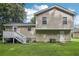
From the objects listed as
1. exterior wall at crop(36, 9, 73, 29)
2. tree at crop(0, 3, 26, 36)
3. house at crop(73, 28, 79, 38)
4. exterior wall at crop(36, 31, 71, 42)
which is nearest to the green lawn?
house at crop(73, 28, 79, 38)

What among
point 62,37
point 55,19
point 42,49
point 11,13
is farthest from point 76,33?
point 11,13

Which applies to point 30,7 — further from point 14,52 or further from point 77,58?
point 77,58

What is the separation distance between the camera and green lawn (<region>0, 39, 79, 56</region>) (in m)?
10.7

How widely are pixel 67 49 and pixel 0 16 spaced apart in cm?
236

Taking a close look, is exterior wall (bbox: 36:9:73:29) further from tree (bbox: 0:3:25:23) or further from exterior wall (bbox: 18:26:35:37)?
tree (bbox: 0:3:25:23)

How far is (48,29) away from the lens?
11117 millimetres

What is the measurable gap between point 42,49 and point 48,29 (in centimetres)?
73

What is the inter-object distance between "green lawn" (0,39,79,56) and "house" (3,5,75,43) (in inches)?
10.0

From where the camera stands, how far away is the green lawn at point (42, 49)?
35.1 ft

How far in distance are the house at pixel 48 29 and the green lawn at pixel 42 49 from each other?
253 mm

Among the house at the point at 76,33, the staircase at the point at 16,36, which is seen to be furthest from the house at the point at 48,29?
the house at the point at 76,33

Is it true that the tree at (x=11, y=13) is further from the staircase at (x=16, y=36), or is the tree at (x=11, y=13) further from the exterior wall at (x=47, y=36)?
the exterior wall at (x=47, y=36)

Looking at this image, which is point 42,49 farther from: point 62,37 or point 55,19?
point 55,19

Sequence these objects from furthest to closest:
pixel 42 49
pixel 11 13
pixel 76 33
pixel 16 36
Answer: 1. pixel 16 36
2. pixel 11 13
3. pixel 76 33
4. pixel 42 49
